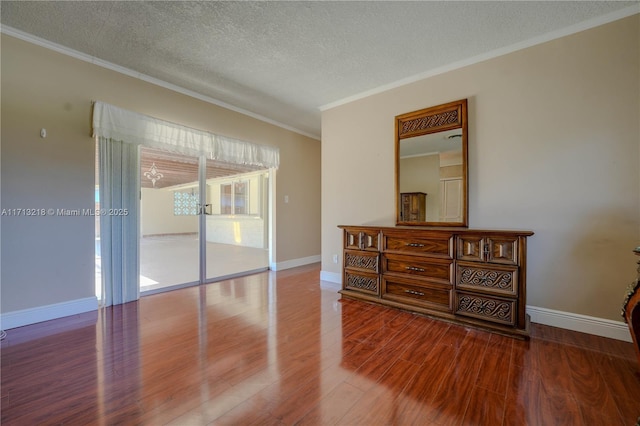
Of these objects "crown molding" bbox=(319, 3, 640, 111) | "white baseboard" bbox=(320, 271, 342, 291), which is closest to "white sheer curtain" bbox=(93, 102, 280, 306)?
"white baseboard" bbox=(320, 271, 342, 291)

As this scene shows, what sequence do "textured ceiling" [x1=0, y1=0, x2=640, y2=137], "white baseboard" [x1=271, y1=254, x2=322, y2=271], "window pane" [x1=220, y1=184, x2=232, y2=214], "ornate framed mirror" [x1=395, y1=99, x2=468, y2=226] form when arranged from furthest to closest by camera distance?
1. "white baseboard" [x1=271, y1=254, x2=322, y2=271]
2. "window pane" [x1=220, y1=184, x2=232, y2=214]
3. "ornate framed mirror" [x1=395, y1=99, x2=468, y2=226]
4. "textured ceiling" [x1=0, y1=0, x2=640, y2=137]

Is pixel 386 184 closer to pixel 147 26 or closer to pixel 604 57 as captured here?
pixel 604 57

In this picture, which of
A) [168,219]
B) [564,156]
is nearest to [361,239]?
[564,156]

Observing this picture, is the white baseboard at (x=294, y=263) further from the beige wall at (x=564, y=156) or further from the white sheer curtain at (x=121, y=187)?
the beige wall at (x=564, y=156)

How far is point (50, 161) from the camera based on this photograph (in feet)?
8.24

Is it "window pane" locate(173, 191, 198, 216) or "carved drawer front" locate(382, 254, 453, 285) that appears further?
"window pane" locate(173, 191, 198, 216)

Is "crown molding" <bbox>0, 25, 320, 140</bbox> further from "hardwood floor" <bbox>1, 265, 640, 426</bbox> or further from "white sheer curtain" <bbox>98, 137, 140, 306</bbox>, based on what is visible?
"hardwood floor" <bbox>1, 265, 640, 426</bbox>

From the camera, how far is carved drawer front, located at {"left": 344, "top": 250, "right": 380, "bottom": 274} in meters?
2.94

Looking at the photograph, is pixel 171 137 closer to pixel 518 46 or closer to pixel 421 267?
pixel 421 267

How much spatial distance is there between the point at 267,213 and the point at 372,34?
10.6 ft

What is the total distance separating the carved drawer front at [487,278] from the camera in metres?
2.16

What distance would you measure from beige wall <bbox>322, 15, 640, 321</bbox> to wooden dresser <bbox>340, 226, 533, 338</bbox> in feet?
1.51

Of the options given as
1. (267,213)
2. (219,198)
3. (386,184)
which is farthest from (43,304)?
(386,184)

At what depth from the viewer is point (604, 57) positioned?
7.08ft
